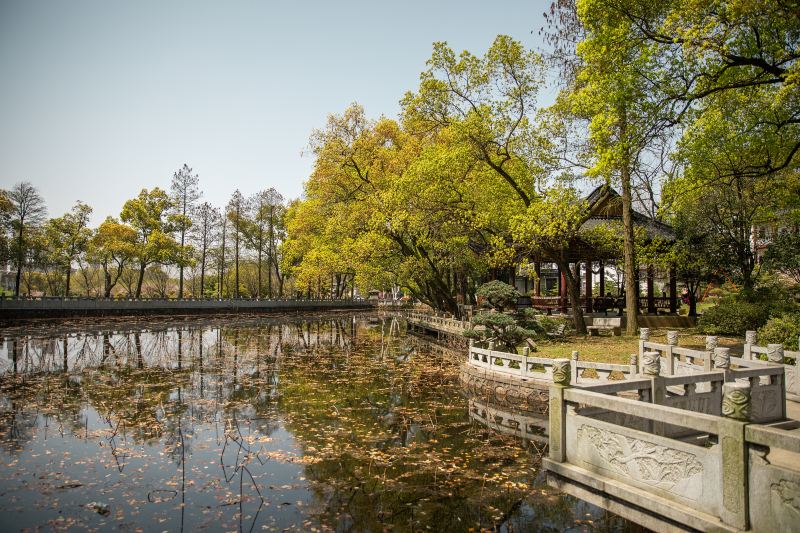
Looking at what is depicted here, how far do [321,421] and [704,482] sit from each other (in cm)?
764

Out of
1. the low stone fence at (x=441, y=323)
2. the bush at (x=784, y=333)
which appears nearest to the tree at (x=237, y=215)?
the low stone fence at (x=441, y=323)

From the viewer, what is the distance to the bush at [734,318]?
1762 cm

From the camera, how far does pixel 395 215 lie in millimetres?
24562

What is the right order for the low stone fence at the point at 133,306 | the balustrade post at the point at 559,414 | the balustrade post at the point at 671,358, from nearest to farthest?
the balustrade post at the point at 559,414 → the balustrade post at the point at 671,358 → the low stone fence at the point at 133,306

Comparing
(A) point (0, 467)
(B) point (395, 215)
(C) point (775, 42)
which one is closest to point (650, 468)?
Answer: (A) point (0, 467)

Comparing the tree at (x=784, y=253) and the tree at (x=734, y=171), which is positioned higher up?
the tree at (x=734, y=171)

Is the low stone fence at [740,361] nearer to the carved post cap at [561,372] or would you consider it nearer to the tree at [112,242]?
the carved post cap at [561,372]

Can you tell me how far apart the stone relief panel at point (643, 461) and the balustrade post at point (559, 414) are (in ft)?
0.86

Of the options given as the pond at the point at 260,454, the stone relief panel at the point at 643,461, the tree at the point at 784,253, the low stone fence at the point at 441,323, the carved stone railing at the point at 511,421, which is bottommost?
the carved stone railing at the point at 511,421

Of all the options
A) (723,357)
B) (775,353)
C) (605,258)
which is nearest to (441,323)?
(605,258)

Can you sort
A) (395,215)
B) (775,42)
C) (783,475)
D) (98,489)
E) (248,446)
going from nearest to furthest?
(783,475) → (98,489) → (248,446) → (775,42) → (395,215)

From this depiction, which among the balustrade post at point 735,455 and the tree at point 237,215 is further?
the tree at point 237,215

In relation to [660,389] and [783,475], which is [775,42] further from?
[783,475]

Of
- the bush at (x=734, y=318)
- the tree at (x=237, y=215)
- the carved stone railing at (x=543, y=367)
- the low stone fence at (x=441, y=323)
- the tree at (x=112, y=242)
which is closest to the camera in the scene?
the carved stone railing at (x=543, y=367)
